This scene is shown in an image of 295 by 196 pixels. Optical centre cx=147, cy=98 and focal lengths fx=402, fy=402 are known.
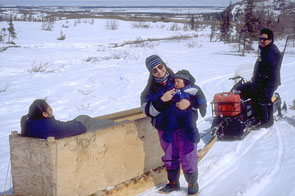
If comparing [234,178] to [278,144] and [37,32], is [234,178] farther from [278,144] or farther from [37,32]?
[37,32]

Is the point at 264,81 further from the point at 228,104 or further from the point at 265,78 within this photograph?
the point at 228,104

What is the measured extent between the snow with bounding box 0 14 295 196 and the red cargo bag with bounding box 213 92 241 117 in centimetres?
Result: 51

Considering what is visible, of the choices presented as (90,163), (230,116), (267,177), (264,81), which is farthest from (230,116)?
(90,163)

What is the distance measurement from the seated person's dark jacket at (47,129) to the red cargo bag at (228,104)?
10.8 feet

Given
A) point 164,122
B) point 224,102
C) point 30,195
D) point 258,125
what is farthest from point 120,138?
point 258,125

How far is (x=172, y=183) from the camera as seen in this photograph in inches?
186

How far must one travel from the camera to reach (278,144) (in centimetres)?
646

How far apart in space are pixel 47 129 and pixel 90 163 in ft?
1.87

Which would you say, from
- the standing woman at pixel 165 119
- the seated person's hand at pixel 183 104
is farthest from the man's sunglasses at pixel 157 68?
the seated person's hand at pixel 183 104

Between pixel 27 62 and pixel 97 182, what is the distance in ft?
38.7

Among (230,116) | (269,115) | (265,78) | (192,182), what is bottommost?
(192,182)

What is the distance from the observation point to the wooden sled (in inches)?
152

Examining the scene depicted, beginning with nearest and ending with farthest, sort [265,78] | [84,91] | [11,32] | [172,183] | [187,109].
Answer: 1. [187,109]
2. [172,183]
3. [265,78]
4. [84,91]
5. [11,32]

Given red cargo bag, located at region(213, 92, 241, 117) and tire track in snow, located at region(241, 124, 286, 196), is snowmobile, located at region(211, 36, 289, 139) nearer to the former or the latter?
red cargo bag, located at region(213, 92, 241, 117)
